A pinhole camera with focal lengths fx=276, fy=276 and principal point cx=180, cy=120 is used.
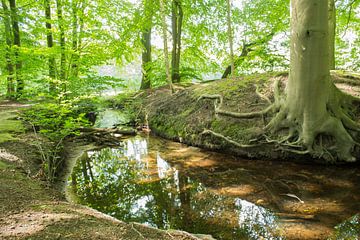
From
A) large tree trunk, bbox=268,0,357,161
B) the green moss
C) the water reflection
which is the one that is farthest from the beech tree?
the green moss

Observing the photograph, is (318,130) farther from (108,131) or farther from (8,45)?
(8,45)

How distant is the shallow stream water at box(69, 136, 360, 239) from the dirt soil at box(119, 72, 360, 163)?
0.33 metres

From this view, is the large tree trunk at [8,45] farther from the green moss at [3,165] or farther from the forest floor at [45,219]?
the forest floor at [45,219]

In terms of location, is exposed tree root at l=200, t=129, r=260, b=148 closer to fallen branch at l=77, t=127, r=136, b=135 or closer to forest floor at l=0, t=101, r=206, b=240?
fallen branch at l=77, t=127, r=136, b=135

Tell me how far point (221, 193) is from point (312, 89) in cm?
280

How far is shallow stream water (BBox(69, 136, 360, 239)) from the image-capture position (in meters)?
3.63

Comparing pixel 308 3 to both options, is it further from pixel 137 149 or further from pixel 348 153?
pixel 137 149

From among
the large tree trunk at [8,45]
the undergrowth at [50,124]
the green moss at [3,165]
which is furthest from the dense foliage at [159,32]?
the green moss at [3,165]

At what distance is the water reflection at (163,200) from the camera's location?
11.9 ft

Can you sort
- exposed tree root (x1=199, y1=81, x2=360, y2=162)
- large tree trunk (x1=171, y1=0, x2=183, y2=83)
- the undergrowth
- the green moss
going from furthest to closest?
large tree trunk (x1=171, y1=0, x2=183, y2=83)
exposed tree root (x1=199, y1=81, x2=360, y2=162)
the undergrowth
the green moss

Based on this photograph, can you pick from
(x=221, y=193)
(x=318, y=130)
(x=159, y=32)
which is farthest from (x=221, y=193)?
(x=159, y=32)

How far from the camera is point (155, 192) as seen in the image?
4844mm

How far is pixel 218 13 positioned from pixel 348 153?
12.6 meters

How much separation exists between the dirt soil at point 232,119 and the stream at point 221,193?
1.04 feet
